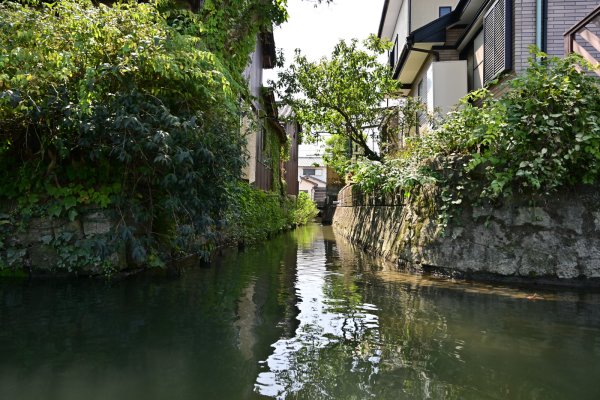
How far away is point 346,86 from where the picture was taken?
16.8 meters

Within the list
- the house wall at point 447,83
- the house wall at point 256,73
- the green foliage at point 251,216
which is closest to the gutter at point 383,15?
the house wall at point 256,73

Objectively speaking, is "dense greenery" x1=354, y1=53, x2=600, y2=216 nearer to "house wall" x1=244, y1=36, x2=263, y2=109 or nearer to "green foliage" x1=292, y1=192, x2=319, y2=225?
"house wall" x1=244, y1=36, x2=263, y2=109

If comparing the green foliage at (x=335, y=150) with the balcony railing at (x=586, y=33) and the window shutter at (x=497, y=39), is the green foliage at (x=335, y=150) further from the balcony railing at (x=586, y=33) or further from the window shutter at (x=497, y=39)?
the balcony railing at (x=586, y=33)

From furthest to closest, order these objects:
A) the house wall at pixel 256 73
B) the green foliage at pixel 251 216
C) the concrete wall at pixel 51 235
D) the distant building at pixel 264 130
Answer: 1. the house wall at pixel 256 73
2. the distant building at pixel 264 130
3. the green foliage at pixel 251 216
4. the concrete wall at pixel 51 235

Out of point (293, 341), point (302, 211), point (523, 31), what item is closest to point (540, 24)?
point (523, 31)

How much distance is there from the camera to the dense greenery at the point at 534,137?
652 cm

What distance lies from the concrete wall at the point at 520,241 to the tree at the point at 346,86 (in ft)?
28.6

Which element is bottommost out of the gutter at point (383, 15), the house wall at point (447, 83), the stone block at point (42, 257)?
the stone block at point (42, 257)

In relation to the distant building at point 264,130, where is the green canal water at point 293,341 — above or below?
below

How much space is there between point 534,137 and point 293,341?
16.2ft

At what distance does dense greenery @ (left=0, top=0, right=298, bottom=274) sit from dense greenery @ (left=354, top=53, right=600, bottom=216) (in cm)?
359

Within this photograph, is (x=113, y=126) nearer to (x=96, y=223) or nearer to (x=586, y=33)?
(x=96, y=223)

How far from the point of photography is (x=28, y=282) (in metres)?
6.72

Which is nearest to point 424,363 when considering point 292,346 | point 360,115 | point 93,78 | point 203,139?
point 292,346
